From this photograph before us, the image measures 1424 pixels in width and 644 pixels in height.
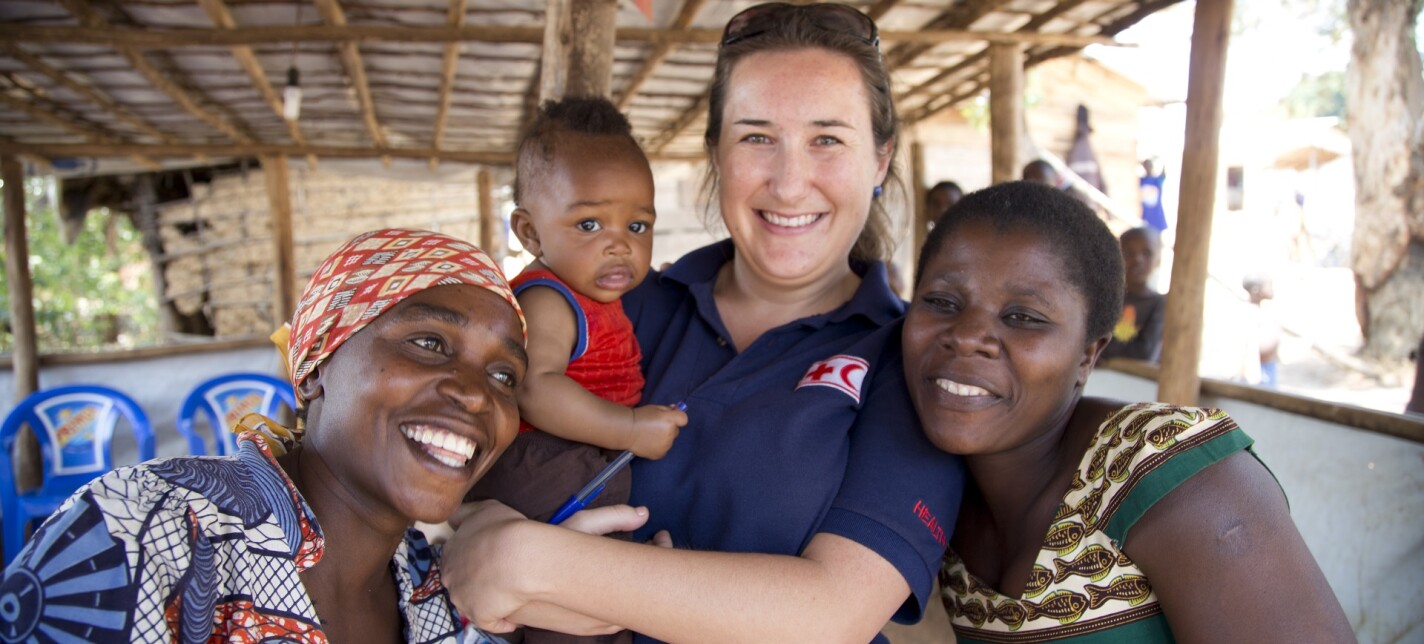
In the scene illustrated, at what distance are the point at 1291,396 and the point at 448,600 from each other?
11.6ft

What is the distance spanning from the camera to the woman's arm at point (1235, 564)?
48.4 inches

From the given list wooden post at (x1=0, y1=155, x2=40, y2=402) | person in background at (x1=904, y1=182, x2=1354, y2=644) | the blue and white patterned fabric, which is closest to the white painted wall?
person in background at (x1=904, y1=182, x2=1354, y2=644)

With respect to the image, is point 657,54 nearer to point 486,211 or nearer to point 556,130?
point 556,130

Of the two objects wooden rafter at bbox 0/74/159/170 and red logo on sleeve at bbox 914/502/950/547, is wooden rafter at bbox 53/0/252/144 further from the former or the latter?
red logo on sleeve at bbox 914/502/950/547

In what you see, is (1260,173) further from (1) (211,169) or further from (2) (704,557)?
(2) (704,557)

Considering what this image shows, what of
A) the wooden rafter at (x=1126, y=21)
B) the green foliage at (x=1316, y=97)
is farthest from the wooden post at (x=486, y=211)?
the green foliage at (x=1316, y=97)

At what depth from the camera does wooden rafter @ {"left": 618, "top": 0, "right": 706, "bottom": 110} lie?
4864 millimetres

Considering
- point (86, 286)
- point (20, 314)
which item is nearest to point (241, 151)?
point (20, 314)

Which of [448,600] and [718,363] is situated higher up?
[718,363]

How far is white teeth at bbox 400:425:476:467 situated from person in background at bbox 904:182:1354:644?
2.68ft

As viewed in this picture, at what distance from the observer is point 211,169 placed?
11109 millimetres

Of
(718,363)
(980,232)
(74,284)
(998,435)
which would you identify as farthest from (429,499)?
(74,284)

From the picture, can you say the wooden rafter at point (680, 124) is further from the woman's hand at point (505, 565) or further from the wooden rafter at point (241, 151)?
the woman's hand at point (505, 565)

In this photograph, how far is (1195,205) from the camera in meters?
4.21
